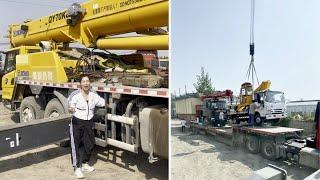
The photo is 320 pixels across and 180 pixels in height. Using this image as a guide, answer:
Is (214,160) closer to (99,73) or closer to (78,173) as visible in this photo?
(78,173)

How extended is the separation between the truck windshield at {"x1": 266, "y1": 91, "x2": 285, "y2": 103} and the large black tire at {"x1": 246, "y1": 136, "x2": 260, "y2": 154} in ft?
0.79

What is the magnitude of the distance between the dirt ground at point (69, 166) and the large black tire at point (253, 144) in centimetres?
247

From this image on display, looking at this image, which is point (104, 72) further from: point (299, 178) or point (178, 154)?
point (299, 178)

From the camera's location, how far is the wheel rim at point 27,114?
687 centimetres

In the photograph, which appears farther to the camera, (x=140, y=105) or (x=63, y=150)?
(x=63, y=150)

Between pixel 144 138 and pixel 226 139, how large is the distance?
2.16 metres

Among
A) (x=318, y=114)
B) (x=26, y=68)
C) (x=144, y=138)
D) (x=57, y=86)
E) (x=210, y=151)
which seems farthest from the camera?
(x=26, y=68)

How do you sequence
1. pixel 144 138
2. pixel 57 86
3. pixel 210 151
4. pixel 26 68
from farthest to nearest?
pixel 26 68 → pixel 57 86 → pixel 144 138 → pixel 210 151

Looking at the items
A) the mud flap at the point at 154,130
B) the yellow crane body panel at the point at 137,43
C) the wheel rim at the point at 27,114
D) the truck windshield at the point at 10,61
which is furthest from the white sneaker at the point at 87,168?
the truck windshield at the point at 10,61

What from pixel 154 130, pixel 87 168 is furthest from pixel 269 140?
pixel 87 168

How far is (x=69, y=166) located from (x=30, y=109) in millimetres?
2493

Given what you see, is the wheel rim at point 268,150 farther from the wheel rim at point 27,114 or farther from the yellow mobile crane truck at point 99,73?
the wheel rim at point 27,114

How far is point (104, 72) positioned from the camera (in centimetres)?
544

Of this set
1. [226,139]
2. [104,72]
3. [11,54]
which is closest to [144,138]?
[104,72]
